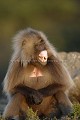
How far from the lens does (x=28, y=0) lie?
26.3 meters

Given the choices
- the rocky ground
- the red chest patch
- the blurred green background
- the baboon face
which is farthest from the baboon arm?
the blurred green background

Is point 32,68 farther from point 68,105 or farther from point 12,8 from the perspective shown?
point 12,8

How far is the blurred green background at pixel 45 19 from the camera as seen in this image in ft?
76.7

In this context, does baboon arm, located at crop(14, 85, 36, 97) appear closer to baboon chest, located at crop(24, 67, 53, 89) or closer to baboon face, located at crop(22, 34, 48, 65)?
baboon chest, located at crop(24, 67, 53, 89)

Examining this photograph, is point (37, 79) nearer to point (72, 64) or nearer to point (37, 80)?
point (37, 80)

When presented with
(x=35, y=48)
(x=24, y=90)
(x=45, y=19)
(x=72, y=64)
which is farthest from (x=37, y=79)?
(x=45, y=19)

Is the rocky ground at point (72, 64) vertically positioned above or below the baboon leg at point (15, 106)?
above

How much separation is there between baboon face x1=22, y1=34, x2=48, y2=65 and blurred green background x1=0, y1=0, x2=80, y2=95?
1332cm

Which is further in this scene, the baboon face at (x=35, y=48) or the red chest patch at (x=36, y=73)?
the red chest patch at (x=36, y=73)

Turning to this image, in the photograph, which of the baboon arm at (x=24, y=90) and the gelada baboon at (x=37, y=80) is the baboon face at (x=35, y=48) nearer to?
the gelada baboon at (x=37, y=80)

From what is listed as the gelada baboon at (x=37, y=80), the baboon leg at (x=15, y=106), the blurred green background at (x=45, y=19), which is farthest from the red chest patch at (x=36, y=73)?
the blurred green background at (x=45, y=19)

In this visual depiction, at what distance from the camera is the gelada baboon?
27.5ft

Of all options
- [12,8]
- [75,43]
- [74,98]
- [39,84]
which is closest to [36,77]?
[39,84]

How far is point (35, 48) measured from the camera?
852cm
